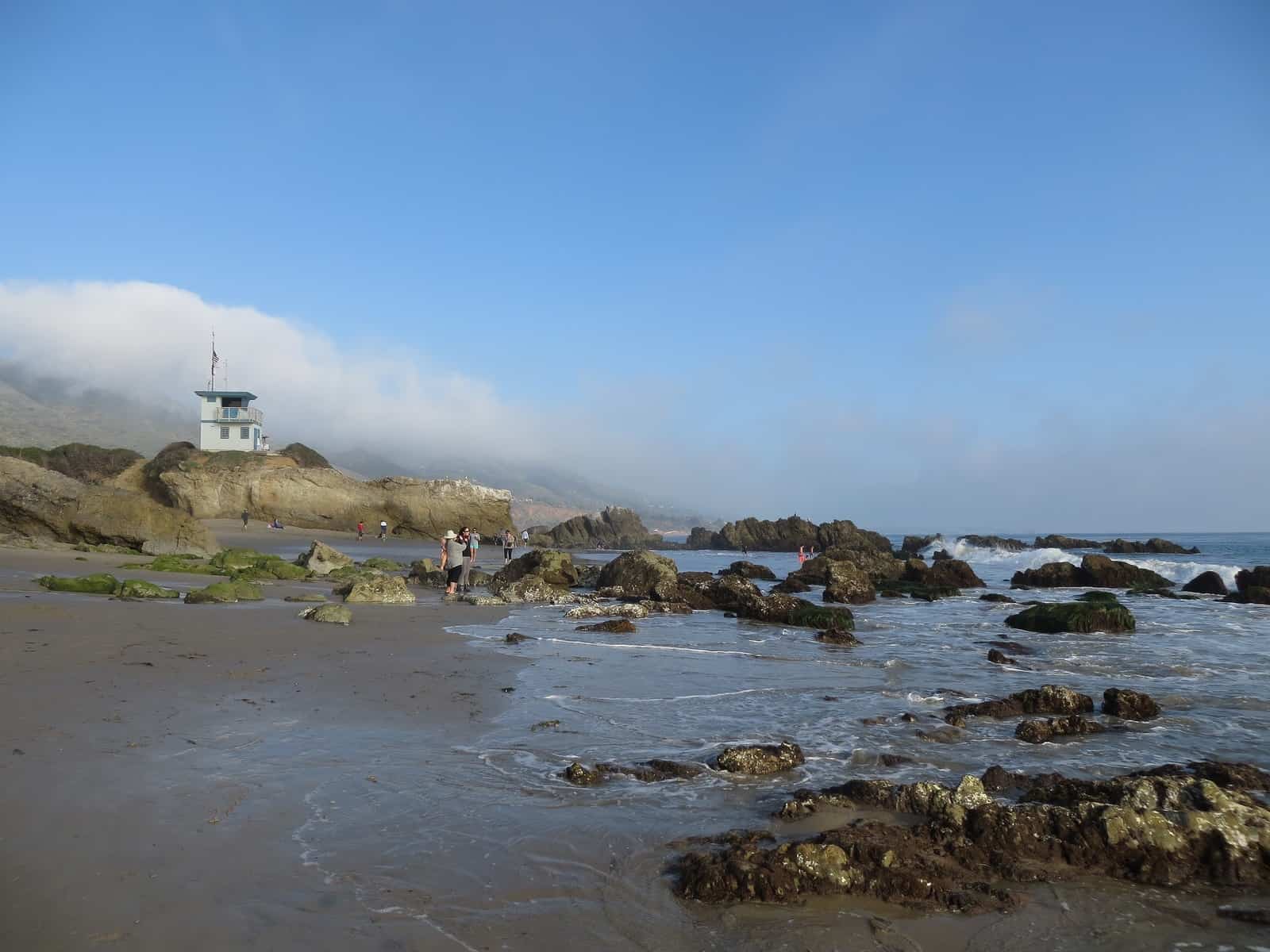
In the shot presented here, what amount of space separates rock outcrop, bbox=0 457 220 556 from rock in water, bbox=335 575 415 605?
9844mm

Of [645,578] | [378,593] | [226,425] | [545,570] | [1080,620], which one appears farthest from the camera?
[226,425]

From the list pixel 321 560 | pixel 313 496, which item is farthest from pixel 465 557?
pixel 313 496

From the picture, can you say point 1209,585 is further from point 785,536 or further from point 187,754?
point 785,536

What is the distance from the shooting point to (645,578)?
2005cm

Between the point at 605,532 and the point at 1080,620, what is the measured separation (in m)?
53.6

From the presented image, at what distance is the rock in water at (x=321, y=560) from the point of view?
71.5ft

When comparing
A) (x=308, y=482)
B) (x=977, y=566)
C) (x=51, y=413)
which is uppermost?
(x=51, y=413)

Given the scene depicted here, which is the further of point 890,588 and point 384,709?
point 890,588

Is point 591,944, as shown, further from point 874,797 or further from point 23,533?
point 23,533

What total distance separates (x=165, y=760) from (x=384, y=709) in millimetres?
2032

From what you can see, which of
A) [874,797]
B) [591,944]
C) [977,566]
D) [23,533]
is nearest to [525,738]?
[874,797]

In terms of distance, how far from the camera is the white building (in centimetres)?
5294

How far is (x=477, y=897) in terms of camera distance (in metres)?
3.43

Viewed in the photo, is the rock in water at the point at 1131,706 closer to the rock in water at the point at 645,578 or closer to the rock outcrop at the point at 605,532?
the rock in water at the point at 645,578
